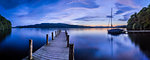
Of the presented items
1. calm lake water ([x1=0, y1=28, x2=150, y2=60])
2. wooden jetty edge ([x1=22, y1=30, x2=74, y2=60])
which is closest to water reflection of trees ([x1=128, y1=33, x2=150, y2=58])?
calm lake water ([x1=0, y1=28, x2=150, y2=60])

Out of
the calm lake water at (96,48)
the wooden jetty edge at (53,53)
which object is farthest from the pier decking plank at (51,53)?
the calm lake water at (96,48)

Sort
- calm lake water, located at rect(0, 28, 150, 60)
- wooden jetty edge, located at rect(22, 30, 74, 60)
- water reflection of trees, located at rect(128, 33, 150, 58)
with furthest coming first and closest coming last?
water reflection of trees, located at rect(128, 33, 150, 58)
calm lake water, located at rect(0, 28, 150, 60)
wooden jetty edge, located at rect(22, 30, 74, 60)

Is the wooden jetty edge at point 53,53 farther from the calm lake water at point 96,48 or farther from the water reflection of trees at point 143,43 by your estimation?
the water reflection of trees at point 143,43

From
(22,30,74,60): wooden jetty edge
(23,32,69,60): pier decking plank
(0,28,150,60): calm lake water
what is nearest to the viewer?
(22,30,74,60): wooden jetty edge

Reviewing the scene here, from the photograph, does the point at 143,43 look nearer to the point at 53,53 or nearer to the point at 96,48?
the point at 96,48

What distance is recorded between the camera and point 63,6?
952 inches

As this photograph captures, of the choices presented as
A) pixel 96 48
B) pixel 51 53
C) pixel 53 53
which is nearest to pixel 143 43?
pixel 96 48

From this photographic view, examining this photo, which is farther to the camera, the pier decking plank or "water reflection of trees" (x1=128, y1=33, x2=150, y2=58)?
"water reflection of trees" (x1=128, y1=33, x2=150, y2=58)

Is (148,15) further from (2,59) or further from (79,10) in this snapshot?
(2,59)

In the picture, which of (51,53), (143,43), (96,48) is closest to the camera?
(51,53)

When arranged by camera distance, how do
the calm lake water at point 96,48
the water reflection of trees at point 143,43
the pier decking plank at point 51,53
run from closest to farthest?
the pier decking plank at point 51,53 → the calm lake water at point 96,48 → the water reflection of trees at point 143,43

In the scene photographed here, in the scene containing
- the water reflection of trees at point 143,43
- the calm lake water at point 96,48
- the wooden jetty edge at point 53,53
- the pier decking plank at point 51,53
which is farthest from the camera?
the water reflection of trees at point 143,43

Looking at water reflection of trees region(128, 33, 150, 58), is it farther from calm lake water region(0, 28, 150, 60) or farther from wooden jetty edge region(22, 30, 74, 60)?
wooden jetty edge region(22, 30, 74, 60)

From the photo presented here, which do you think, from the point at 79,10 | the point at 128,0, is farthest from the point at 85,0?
the point at 128,0
